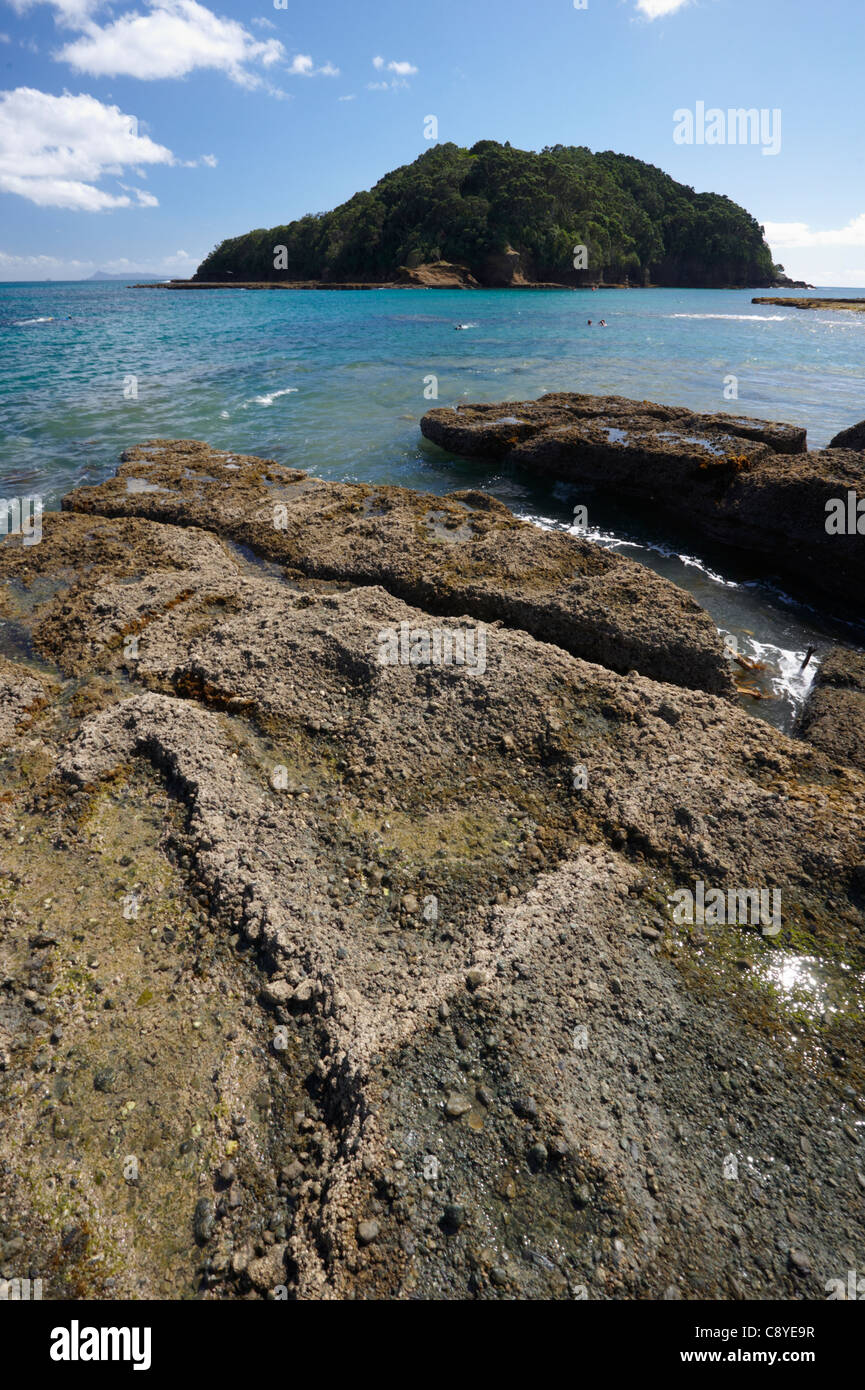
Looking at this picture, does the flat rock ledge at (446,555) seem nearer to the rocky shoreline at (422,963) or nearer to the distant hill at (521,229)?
the rocky shoreline at (422,963)

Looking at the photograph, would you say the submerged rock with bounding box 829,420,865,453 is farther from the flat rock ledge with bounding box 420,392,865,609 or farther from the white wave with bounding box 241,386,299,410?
the white wave with bounding box 241,386,299,410

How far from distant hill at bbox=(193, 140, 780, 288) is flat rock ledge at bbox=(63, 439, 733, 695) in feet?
348

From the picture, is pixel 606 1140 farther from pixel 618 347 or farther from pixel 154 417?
pixel 618 347

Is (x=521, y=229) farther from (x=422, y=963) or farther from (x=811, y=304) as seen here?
(x=422, y=963)

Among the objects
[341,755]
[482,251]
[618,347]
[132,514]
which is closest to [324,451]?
[132,514]

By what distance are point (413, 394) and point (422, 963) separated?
22968 millimetres

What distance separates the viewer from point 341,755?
5785 millimetres

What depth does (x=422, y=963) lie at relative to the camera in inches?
163

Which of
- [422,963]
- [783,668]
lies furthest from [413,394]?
[422,963]

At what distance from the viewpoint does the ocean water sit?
10.9m

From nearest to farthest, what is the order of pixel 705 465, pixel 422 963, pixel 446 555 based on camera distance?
pixel 422 963 → pixel 446 555 → pixel 705 465

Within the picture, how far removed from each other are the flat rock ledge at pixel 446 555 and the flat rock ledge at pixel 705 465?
13.4 feet

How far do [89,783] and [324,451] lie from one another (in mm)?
12928

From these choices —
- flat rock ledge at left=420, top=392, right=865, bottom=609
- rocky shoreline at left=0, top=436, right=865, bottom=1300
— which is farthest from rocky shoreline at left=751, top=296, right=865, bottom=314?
rocky shoreline at left=0, top=436, right=865, bottom=1300
